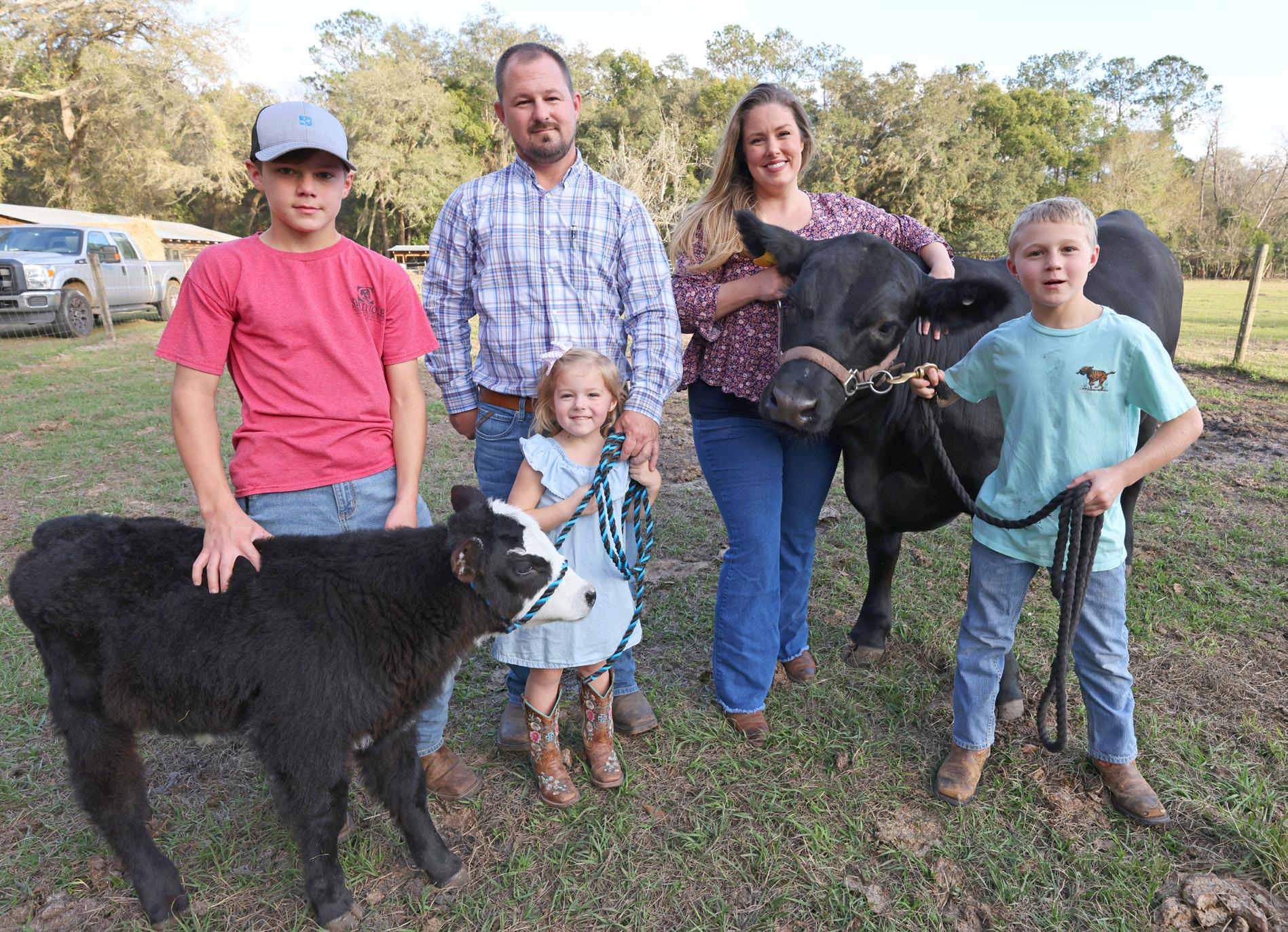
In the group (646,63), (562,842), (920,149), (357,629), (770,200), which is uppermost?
(646,63)

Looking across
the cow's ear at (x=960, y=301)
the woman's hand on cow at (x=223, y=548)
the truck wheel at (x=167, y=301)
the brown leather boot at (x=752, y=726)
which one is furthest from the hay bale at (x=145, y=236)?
the cow's ear at (x=960, y=301)

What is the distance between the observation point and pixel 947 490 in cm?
375

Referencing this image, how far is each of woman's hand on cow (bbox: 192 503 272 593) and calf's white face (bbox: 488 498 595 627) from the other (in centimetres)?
76

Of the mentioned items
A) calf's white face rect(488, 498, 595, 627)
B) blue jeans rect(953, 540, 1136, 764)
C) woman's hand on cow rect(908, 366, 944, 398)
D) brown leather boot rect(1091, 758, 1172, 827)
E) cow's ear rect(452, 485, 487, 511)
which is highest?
woman's hand on cow rect(908, 366, 944, 398)

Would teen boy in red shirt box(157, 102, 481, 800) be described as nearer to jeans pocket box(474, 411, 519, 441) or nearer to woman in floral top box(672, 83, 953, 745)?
jeans pocket box(474, 411, 519, 441)

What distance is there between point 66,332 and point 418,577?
17214mm

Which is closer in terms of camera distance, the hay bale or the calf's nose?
the calf's nose

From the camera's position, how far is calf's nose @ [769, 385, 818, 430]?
290 centimetres

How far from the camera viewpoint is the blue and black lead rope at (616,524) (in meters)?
2.94

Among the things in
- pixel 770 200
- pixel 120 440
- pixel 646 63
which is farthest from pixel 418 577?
pixel 646 63

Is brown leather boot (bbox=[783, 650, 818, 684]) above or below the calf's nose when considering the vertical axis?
below

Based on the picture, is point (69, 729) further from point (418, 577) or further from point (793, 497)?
point (793, 497)

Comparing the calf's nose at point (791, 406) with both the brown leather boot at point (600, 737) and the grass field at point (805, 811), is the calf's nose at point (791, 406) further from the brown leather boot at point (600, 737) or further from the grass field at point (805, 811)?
the grass field at point (805, 811)

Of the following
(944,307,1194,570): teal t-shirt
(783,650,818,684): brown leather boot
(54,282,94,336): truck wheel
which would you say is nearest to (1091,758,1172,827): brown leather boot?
(944,307,1194,570): teal t-shirt
